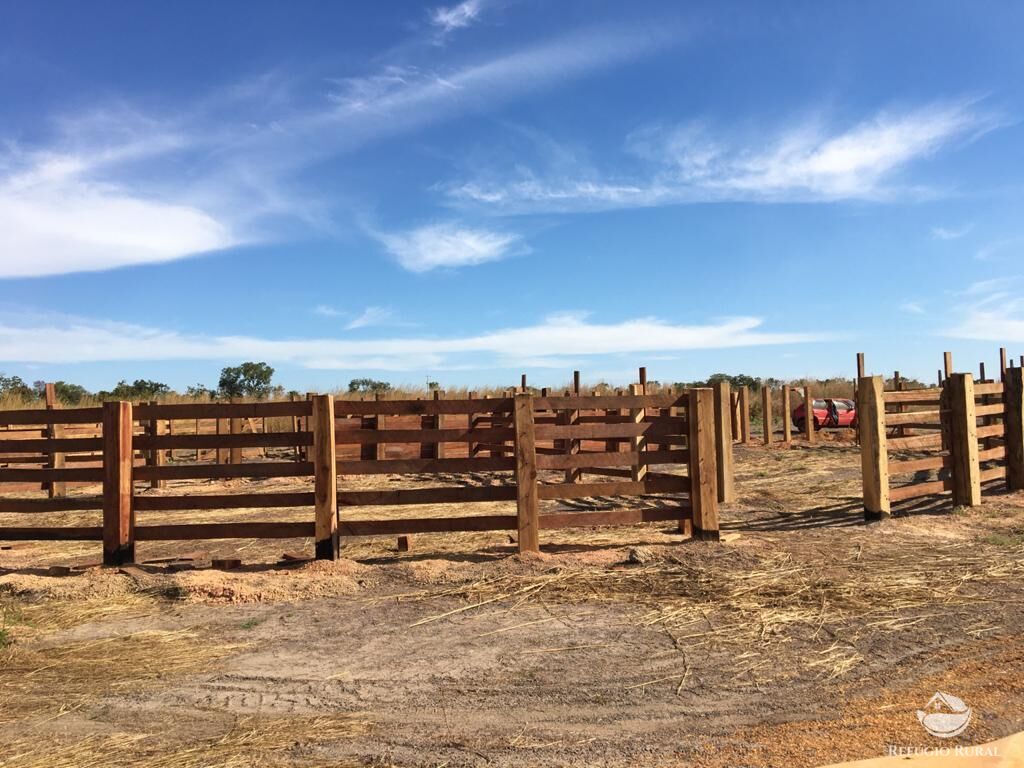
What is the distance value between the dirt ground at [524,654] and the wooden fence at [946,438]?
1.26 m

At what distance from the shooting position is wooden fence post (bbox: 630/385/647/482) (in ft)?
26.8

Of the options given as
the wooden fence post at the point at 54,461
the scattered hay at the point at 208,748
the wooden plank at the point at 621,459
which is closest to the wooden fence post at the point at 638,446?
the wooden plank at the point at 621,459

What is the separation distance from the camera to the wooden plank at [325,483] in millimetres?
7492

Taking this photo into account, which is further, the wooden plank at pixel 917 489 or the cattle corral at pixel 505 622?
the wooden plank at pixel 917 489

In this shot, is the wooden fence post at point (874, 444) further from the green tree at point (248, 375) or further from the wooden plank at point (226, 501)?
the green tree at point (248, 375)

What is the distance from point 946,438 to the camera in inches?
456

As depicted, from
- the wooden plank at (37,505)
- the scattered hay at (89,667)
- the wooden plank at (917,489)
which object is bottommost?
the scattered hay at (89,667)

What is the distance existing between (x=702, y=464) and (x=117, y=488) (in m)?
6.08

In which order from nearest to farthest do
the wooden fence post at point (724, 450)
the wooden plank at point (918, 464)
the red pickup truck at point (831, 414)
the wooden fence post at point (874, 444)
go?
1. the wooden fence post at point (874, 444)
2. the wooden plank at point (918, 464)
3. the wooden fence post at point (724, 450)
4. the red pickup truck at point (831, 414)

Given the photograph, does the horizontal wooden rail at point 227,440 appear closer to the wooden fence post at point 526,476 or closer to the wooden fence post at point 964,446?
the wooden fence post at point 526,476

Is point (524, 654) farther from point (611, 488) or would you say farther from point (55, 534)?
point (55, 534)

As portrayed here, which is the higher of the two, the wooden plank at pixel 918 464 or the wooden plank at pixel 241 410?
the wooden plank at pixel 241 410

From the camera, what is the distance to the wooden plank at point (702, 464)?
26.4 ft

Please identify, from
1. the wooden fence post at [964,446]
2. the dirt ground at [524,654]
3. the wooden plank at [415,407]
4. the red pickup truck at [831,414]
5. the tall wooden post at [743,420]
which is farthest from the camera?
the red pickup truck at [831,414]
